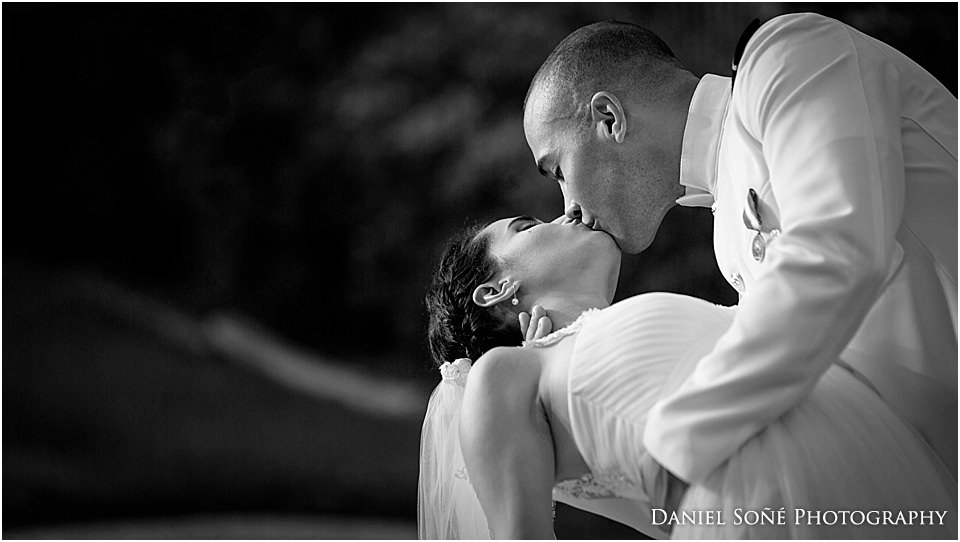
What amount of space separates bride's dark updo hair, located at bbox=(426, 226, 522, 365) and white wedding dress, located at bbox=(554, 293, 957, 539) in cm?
44

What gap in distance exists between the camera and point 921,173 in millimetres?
1735

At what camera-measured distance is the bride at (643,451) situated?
1486 millimetres

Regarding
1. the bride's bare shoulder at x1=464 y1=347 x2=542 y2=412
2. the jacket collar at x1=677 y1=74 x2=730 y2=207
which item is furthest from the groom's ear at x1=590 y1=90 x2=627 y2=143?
the bride's bare shoulder at x1=464 y1=347 x2=542 y2=412

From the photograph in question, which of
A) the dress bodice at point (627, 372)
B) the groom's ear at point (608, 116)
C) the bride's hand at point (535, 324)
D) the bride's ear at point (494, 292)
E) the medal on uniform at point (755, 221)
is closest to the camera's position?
the dress bodice at point (627, 372)

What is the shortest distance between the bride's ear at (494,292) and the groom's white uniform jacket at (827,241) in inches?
15.0

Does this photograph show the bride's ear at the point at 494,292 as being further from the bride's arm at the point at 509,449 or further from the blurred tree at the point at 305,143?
the blurred tree at the point at 305,143

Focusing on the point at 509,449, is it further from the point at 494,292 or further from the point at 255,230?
the point at 255,230

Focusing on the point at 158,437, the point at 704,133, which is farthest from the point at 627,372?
the point at 158,437

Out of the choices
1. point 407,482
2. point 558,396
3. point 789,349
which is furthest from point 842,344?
point 407,482

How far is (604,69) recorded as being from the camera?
2252 millimetres

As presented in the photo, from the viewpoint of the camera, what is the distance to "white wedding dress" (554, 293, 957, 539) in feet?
4.86

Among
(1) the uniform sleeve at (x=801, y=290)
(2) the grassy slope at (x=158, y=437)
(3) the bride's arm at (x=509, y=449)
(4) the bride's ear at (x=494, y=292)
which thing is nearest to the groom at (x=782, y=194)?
(1) the uniform sleeve at (x=801, y=290)

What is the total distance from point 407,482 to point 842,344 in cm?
338

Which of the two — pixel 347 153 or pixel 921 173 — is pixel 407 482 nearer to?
pixel 347 153
